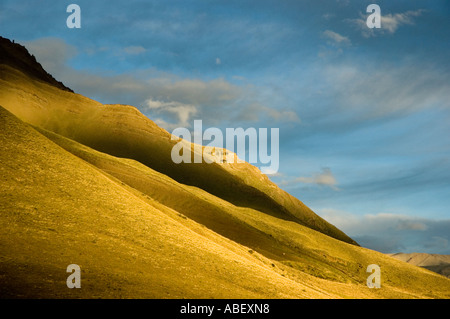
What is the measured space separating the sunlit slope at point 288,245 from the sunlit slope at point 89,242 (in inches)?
976

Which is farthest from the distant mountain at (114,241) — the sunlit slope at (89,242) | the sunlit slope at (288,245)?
→ the sunlit slope at (288,245)

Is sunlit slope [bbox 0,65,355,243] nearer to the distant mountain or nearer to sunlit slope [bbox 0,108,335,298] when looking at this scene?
the distant mountain

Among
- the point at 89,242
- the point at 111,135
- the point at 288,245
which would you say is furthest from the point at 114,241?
the point at 111,135

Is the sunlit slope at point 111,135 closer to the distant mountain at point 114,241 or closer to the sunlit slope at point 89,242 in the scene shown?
the distant mountain at point 114,241

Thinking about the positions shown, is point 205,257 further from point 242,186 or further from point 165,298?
point 242,186

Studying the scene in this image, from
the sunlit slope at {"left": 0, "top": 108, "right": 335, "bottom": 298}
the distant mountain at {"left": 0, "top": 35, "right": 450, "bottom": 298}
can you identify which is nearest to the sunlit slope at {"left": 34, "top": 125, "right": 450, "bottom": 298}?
the distant mountain at {"left": 0, "top": 35, "right": 450, "bottom": 298}

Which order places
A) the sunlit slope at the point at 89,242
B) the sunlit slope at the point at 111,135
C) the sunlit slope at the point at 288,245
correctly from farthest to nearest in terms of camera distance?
the sunlit slope at the point at 111,135 → the sunlit slope at the point at 288,245 → the sunlit slope at the point at 89,242

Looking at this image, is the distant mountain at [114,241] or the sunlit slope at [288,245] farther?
the sunlit slope at [288,245]

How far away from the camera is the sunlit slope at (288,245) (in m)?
73.6

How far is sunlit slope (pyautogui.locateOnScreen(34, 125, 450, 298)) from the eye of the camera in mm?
73562
